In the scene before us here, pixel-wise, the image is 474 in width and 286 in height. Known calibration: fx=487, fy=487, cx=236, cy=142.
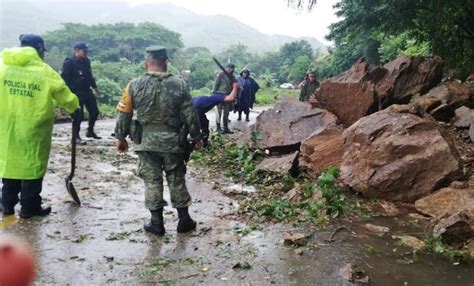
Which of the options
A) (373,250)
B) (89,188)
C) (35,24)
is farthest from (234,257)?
(35,24)

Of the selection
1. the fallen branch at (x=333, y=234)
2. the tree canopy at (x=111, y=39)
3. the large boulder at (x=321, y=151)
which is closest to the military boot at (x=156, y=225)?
the fallen branch at (x=333, y=234)

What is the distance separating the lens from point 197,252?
4586mm

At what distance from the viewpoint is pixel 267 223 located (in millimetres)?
5348

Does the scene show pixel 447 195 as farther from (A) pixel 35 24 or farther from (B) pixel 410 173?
(A) pixel 35 24

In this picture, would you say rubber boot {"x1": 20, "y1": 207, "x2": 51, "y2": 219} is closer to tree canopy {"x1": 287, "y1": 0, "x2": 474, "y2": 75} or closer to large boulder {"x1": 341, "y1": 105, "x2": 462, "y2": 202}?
large boulder {"x1": 341, "y1": 105, "x2": 462, "y2": 202}

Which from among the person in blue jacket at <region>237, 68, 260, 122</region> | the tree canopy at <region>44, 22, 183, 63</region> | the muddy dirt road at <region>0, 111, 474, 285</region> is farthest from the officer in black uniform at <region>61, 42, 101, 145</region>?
the tree canopy at <region>44, 22, 183, 63</region>

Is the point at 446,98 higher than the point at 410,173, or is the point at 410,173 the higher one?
the point at 446,98

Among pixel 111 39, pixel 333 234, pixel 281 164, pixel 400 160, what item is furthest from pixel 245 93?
pixel 111 39

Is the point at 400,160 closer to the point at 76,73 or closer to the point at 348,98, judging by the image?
the point at 348,98

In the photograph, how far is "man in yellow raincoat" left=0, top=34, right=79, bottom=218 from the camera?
5.06 m

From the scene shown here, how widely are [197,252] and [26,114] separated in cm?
232

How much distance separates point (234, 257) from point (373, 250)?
1277mm

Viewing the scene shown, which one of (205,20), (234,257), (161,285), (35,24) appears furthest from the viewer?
(205,20)

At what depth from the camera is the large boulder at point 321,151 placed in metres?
6.88
